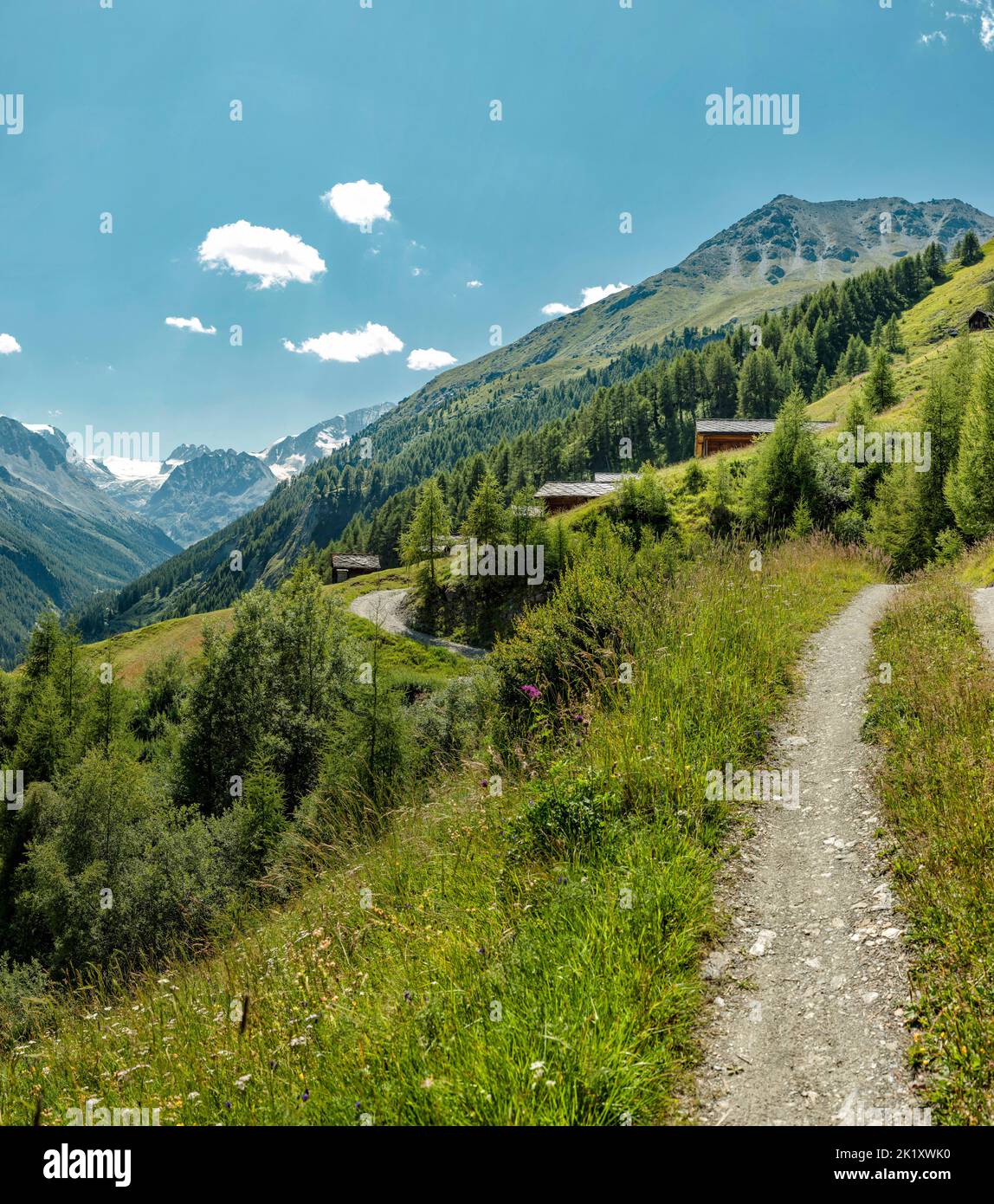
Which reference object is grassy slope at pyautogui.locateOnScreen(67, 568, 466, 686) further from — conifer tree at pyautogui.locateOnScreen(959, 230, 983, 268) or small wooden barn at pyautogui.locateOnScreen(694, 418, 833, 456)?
conifer tree at pyautogui.locateOnScreen(959, 230, 983, 268)

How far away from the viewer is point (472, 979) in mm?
3992

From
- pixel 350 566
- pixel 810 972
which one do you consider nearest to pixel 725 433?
pixel 350 566

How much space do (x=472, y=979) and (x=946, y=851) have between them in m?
3.77

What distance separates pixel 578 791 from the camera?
579cm

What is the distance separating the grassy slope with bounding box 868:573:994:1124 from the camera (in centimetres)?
320

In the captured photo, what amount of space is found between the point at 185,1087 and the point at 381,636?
175 feet

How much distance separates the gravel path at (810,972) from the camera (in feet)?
10.4

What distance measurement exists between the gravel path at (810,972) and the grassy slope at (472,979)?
0.88ft

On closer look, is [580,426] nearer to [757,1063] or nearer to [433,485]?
[433,485]

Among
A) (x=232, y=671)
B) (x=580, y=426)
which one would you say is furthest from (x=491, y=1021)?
(x=580, y=426)
